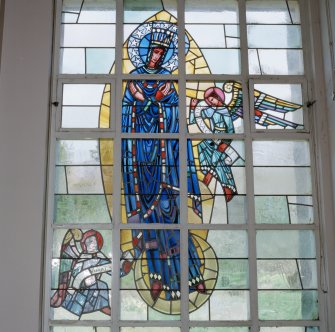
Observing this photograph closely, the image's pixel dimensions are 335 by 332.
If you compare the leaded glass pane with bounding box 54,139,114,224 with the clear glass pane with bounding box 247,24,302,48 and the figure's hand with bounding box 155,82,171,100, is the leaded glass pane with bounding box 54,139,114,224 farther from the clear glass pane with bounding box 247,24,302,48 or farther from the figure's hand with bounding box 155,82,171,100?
the clear glass pane with bounding box 247,24,302,48

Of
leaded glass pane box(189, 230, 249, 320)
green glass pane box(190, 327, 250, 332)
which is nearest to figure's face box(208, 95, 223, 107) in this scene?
leaded glass pane box(189, 230, 249, 320)

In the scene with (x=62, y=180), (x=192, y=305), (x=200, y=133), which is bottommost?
(x=192, y=305)

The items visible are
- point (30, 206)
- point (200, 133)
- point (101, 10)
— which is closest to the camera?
point (30, 206)

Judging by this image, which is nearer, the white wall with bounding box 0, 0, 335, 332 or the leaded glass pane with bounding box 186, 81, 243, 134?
the white wall with bounding box 0, 0, 335, 332

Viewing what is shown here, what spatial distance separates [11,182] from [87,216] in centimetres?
Result: 48

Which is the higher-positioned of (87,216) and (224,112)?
(224,112)

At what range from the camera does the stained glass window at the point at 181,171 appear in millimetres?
3082

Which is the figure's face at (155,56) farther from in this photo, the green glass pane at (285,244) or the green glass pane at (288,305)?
the green glass pane at (288,305)

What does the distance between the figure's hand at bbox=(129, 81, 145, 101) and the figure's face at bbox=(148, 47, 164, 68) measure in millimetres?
170

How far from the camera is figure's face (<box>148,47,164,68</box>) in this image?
339cm

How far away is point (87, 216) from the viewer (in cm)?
317

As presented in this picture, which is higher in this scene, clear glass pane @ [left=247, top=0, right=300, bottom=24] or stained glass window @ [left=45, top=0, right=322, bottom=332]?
clear glass pane @ [left=247, top=0, right=300, bottom=24]

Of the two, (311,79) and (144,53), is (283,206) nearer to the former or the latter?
(311,79)

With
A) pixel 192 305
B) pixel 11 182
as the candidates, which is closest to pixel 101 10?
pixel 11 182
